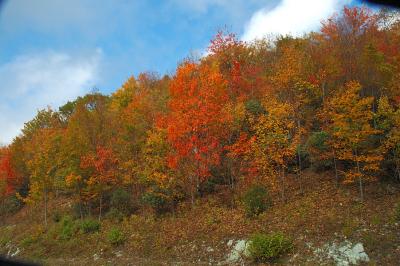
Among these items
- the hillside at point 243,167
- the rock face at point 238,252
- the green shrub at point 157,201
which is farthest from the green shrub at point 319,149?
the green shrub at point 157,201

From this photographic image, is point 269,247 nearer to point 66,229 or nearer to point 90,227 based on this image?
point 90,227

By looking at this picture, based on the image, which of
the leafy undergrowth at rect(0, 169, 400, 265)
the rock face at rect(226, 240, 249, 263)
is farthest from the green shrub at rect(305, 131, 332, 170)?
the rock face at rect(226, 240, 249, 263)

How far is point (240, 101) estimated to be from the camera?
91.6 feet

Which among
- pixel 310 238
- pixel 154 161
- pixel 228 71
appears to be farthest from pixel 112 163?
pixel 310 238

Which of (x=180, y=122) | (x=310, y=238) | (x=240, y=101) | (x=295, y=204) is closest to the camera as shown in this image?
(x=310, y=238)

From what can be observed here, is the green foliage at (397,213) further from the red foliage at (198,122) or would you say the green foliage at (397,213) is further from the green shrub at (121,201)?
the green shrub at (121,201)

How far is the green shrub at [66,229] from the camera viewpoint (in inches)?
1119

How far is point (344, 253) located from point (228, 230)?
677 cm

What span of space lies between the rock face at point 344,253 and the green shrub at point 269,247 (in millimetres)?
1328

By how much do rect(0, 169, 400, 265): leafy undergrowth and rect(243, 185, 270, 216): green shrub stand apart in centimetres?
44

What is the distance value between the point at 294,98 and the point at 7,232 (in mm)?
29746

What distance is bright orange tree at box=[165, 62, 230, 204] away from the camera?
78.8 ft

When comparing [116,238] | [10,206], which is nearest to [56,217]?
[116,238]

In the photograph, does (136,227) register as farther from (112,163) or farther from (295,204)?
(295,204)
